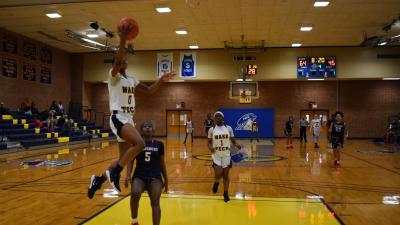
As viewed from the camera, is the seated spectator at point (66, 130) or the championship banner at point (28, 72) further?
the championship banner at point (28, 72)

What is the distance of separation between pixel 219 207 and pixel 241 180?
3.03 m

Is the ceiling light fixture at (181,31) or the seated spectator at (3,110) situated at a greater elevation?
the ceiling light fixture at (181,31)

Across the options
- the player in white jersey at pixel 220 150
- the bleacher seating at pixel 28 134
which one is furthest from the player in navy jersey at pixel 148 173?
the bleacher seating at pixel 28 134

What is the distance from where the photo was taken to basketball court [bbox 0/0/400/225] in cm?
680

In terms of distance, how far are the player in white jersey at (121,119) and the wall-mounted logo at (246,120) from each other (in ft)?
74.4

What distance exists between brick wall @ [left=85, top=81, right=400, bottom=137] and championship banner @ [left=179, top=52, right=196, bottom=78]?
121 inches

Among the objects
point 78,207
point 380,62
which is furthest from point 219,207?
point 380,62

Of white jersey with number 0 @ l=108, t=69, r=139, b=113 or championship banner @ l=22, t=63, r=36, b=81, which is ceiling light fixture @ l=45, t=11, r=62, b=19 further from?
white jersey with number 0 @ l=108, t=69, r=139, b=113

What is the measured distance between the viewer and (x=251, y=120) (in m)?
27.2

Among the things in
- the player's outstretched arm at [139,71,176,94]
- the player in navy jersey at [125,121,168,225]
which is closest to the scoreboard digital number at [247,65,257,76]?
the player's outstretched arm at [139,71,176,94]

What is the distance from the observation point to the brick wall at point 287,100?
2630 cm

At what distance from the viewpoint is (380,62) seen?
23.7 m

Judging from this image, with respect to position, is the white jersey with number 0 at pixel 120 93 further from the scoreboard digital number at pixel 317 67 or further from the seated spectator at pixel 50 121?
the scoreboard digital number at pixel 317 67

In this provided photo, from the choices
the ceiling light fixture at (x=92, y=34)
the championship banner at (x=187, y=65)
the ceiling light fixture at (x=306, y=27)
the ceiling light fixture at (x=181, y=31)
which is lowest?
the championship banner at (x=187, y=65)
